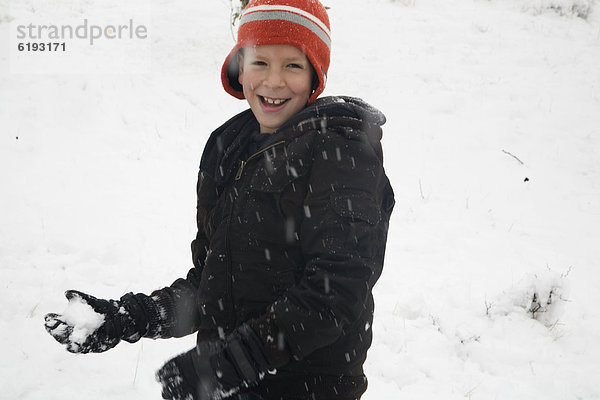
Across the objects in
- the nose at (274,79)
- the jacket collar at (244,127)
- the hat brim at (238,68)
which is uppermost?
the hat brim at (238,68)

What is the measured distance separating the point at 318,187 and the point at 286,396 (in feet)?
2.53

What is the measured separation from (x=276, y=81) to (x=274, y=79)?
1 cm

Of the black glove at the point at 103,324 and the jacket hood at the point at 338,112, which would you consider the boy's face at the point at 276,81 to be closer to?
the jacket hood at the point at 338,112

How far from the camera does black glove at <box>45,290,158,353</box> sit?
1.64 metres

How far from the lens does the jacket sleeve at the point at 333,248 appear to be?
1324 millimetres

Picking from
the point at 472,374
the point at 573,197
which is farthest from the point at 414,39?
the point at 472,374

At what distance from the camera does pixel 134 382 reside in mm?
2949

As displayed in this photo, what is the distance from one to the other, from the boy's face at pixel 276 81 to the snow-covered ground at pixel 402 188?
87.1 inches

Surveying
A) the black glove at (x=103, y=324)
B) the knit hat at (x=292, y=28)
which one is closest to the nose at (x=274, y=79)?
the knit hat at (x=292, y=28)

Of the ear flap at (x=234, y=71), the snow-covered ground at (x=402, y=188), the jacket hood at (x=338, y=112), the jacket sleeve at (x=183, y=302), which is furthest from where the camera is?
the snow-covered ground at (x=402, y=188)

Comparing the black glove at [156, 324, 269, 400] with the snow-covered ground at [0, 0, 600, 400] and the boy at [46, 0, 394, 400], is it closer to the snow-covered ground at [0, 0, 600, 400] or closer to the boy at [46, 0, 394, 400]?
the boy at [46, 0, 394, 400]

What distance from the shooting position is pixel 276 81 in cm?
174

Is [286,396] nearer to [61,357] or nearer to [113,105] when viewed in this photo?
[61,357]

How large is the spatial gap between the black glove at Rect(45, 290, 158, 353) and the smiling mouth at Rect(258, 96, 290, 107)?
103 centimetres
